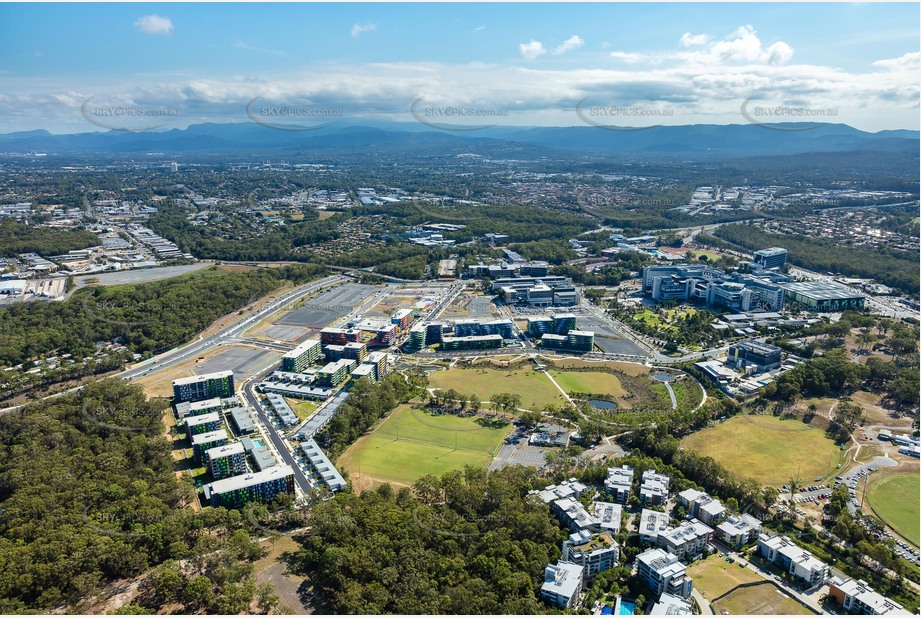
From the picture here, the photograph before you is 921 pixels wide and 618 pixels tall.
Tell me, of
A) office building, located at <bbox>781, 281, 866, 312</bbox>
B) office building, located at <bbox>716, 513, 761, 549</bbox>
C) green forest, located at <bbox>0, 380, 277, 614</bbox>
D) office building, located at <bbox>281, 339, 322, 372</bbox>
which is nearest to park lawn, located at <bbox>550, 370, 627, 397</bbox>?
office building, located at <bbox>716, 513, 761, 549</bbox>

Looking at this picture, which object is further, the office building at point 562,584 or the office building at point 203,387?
the office building at point 203,387

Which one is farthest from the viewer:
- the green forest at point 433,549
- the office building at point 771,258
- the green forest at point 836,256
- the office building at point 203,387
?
the office building at point 771,258

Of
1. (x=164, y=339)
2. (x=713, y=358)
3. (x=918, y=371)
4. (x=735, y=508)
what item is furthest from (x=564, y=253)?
(x=735, y=508)

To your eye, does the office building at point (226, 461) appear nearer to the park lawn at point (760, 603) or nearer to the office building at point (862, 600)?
the park lawn at point (760, 603)

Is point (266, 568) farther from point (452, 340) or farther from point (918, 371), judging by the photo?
point (918, 371)

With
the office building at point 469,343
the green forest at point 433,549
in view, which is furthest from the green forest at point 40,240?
the green forest at point 433,549

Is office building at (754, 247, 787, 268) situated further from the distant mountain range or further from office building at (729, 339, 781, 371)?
the distant mountain range
